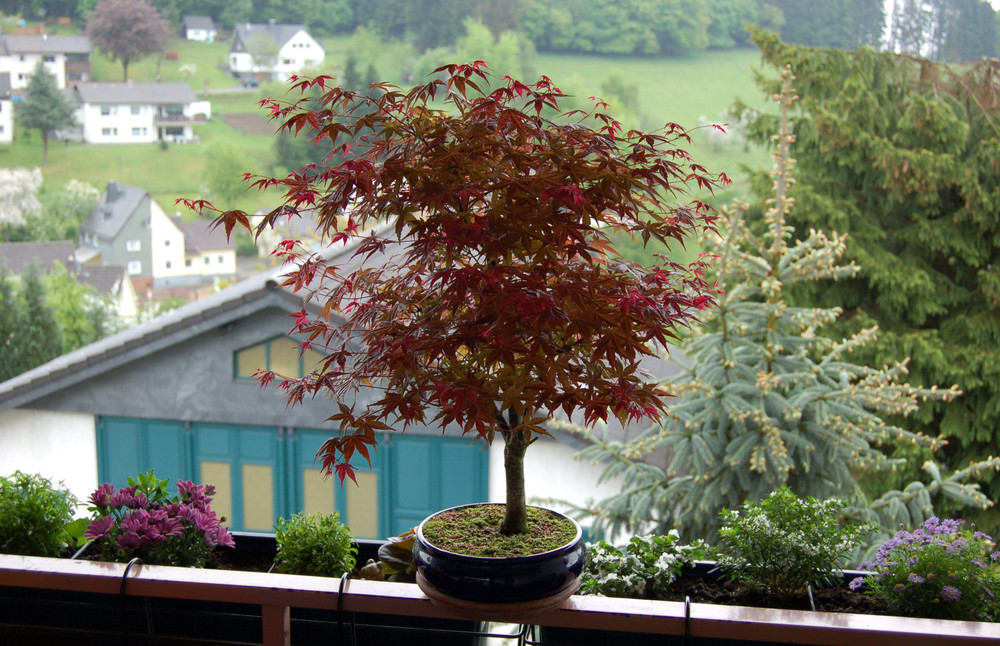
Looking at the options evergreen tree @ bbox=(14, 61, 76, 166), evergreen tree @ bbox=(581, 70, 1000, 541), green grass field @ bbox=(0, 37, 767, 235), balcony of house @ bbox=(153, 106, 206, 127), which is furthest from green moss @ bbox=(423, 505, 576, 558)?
balcony of house @ bbox=(153, 106, 206, 127)

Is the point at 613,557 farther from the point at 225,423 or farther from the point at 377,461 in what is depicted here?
the point at 225,423

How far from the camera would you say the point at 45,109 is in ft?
66.0

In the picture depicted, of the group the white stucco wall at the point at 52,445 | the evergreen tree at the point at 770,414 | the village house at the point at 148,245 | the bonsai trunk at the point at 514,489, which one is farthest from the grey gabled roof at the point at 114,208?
the bonsai trunk at the point at 514,489

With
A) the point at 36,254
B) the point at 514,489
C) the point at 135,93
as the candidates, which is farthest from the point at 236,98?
the point at 514,489

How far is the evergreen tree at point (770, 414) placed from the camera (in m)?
3.35

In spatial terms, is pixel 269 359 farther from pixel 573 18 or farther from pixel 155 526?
pixel 573 18

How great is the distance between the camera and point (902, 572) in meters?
1.57

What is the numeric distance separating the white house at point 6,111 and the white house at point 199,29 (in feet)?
14.5

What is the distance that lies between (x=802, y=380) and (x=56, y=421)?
5.34 m

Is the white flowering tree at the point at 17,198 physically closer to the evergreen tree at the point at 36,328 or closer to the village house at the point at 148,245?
the village house at the point at 148,245

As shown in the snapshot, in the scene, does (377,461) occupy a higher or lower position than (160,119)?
lower

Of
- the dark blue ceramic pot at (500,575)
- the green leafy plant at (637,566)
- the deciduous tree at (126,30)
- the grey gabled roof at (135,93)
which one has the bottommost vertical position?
the green leafy plant at (637,566)

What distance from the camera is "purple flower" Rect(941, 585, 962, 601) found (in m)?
1.48

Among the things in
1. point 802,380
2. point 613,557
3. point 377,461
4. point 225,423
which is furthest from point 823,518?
point 225,423
